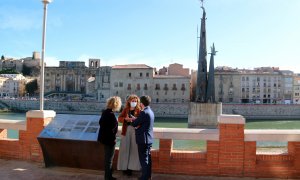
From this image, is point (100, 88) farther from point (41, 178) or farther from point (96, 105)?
point (41, 178)

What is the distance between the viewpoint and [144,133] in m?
5.62

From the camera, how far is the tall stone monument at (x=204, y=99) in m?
33.4

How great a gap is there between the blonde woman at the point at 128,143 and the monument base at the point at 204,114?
27.4 metres

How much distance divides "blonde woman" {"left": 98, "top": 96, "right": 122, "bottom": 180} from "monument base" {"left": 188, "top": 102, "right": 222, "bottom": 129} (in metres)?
27.8

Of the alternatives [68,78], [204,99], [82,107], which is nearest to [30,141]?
[204,99]

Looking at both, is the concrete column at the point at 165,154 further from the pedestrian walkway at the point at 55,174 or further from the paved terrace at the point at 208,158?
the pedestrian walkway at the point at 55,174

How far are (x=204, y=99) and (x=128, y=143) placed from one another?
28773 mm

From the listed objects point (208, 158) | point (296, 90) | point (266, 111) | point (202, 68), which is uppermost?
point (202, 68)

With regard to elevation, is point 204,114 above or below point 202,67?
below

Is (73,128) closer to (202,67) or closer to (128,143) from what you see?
(128,143)

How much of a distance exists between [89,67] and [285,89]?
54.8m

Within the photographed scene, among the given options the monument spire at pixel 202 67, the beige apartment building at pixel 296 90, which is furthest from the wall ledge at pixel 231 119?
the beige apartment building at pixel 296 90

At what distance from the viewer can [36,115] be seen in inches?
280

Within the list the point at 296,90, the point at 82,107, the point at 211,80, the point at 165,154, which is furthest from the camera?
the point at 296,90
